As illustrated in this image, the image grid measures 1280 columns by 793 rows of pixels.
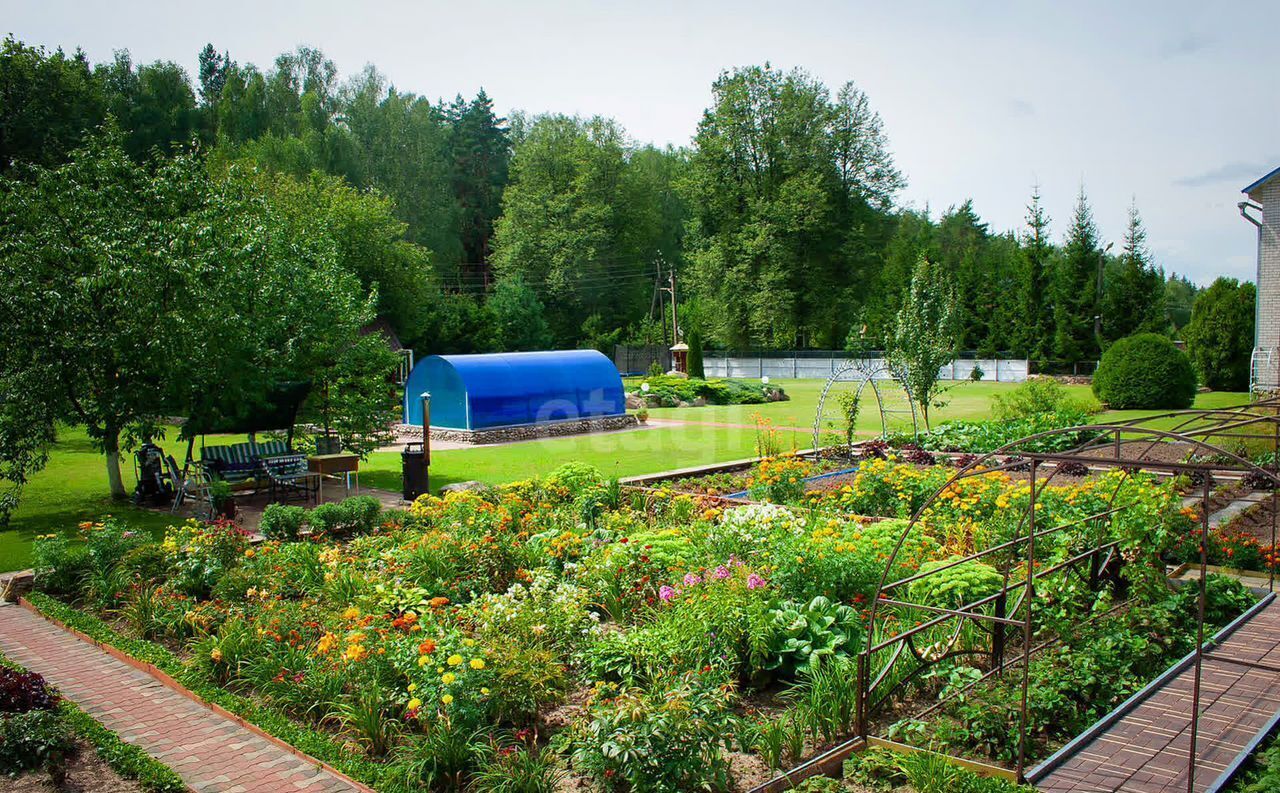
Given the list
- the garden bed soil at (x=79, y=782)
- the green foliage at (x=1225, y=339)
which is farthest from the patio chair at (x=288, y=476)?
the green foliage at (x=1225, y=339)

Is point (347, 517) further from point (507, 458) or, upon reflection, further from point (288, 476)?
point (507, 458)

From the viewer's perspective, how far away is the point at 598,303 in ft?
188

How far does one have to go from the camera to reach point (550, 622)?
645 centimetres

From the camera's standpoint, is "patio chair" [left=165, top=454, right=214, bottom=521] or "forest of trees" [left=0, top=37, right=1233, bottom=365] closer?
"patio chair" [left=165, top=454, right=214, bottom=521]

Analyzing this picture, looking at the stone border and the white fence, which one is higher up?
the white fence

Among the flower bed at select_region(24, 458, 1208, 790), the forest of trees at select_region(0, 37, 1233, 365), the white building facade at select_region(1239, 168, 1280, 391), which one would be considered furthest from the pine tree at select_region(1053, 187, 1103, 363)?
the flower bed at select_region(24, 458, 1208, 790)

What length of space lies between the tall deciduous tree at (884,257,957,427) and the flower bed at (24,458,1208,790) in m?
8.84

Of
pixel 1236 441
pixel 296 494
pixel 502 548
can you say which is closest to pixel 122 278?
pixel 296 494

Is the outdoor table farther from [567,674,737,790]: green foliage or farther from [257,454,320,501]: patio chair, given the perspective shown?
[567,674,737,790]: green foliage

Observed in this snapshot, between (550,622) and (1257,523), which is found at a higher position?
(550,622)

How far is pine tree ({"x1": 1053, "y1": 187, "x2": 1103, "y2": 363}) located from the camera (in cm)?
4219

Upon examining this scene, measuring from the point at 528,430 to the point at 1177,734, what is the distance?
18.4 meters

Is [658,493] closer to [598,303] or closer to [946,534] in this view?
[946,534]

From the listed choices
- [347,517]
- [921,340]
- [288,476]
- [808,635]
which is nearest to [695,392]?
[921,340]
